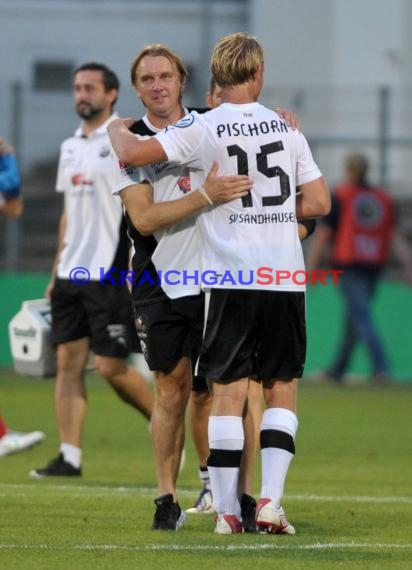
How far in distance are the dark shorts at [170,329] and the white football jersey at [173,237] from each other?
0.24 feet

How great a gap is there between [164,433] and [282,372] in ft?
2.19

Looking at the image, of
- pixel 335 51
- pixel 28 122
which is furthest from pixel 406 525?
pixel 335 51

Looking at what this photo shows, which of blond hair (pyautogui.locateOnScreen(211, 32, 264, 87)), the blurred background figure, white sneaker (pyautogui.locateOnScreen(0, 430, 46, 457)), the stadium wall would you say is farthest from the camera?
the stadium wall

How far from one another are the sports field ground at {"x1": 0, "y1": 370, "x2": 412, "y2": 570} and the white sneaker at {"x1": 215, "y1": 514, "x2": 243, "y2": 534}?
77mm

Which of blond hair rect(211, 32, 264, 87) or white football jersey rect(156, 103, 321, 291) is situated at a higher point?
blond hair rect(211, 32, 264, 87)

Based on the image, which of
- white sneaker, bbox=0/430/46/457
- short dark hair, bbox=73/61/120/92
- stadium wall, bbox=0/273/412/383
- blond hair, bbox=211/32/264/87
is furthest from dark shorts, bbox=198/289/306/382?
stadium wall, bbox=0/273/412/383

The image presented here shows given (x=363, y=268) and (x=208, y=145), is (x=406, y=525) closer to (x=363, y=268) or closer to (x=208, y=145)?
(x=208, y=145)

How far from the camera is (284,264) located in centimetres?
741

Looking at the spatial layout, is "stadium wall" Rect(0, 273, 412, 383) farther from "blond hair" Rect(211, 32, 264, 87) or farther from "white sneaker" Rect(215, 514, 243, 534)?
"blond hair" Rect(211, 32, 264, 87)

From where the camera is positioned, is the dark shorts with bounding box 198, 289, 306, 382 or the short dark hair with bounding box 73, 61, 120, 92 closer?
the dark shorts with bounding box 198, 289, 306, 382

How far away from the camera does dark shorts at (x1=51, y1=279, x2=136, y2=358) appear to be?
10453 millimetres

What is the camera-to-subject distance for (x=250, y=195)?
24.3 ft

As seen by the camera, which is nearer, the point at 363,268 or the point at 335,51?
the point at 363,268

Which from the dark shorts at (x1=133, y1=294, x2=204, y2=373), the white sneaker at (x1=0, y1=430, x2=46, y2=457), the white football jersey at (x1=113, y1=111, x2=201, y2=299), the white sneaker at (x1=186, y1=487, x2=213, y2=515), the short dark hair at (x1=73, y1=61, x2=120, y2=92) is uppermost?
the short dark hair at (x1=73, y1=61, x2=120, y2=92)
